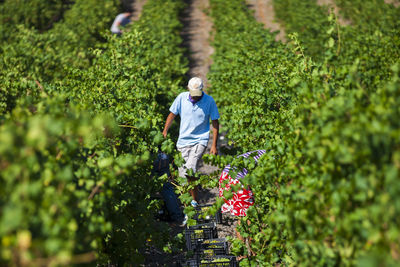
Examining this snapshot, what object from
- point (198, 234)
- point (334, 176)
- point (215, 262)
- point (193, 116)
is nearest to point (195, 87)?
point (193, 116)

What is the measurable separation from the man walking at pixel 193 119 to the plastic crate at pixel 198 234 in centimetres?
48

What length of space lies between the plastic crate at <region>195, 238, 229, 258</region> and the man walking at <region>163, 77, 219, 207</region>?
2.22ft

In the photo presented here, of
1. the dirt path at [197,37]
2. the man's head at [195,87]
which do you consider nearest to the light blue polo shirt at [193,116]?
the man's head at [195,87]

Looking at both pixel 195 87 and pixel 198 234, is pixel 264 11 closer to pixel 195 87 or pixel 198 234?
pixel 195 87

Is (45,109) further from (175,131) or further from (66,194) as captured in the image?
(175,131)

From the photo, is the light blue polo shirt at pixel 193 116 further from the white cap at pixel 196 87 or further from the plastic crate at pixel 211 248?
the plastic crate at pixel 211 248

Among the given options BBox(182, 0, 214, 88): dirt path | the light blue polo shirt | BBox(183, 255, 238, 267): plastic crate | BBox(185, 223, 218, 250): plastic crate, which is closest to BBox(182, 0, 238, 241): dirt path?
A: BBox(182, 0, 214, 88): dirt path

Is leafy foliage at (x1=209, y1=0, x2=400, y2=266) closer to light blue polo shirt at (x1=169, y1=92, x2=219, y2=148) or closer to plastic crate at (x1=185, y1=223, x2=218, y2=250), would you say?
plastic crate at (x1=185, y1=223, x2=218, y2=250)

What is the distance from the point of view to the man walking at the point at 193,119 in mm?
4828

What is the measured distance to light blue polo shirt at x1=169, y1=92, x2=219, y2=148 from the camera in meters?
4.84

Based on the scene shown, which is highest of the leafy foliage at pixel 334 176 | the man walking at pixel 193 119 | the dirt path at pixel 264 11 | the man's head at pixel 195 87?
the leafy foliage at pixel 334 176

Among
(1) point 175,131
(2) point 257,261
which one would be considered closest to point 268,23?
(1) point 175,131

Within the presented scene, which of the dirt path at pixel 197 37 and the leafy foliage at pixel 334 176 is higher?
the leafy foliage at pixel 334 176

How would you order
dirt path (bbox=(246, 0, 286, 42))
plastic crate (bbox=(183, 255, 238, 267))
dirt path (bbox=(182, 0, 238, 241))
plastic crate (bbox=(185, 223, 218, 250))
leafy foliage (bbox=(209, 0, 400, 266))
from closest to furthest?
leafy foliage (bbox=(209, 0, 400, 266)), plastic crate (bbox=(183, 255, 238, 267)), plastic crate (bbox=(185, 223, 218, 250)), dirt path (bbox=(182, 0, 238, 241)), dirt path (bbox=(246, 0, 286, 42))
